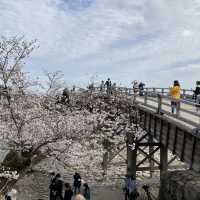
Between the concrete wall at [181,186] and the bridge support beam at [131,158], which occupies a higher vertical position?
the concrete wall at [181,186]

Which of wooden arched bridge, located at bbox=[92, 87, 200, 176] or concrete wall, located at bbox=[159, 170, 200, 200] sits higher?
wooden arched bridge, located at bbox=[92, 87, 200, 176]

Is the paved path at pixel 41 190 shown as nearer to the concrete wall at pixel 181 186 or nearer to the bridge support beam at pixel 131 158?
the bridge support beam at pixel 131 158

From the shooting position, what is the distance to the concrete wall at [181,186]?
1397 centimetres

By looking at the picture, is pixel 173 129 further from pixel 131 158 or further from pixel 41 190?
pixel 41 190

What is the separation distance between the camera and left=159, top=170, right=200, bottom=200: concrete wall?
45.8 ft

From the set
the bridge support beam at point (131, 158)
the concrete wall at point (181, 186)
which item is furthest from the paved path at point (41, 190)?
the concrete wall at point (181, 186)

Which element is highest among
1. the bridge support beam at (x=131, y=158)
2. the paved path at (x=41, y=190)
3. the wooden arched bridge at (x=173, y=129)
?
the wooden arched bridge at (x=173, y=129)

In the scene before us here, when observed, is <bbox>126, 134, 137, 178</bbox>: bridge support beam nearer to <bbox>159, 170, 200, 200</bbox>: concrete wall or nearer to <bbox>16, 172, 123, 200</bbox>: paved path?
<bbox>16, 172, 123, 200</bbox>: paved path

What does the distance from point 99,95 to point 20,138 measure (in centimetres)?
1426

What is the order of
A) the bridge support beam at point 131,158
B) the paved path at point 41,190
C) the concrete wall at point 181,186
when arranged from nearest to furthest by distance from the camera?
1. the concrete wall at point 181,186
2. the paved path at point 41,190
3. the bridge support beam at point 131,158

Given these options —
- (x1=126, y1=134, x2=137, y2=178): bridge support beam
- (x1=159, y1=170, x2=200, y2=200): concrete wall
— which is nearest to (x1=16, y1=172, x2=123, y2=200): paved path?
(x1=126, y1=134, x2=137, y2=178): bridge support beam

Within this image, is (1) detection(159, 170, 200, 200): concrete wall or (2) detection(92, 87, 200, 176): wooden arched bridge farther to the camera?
(2) detection(92, 87, 200, 176): wooden arched bridge

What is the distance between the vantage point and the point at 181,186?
14844mm

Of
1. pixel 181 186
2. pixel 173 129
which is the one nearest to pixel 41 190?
pixel 173 129
